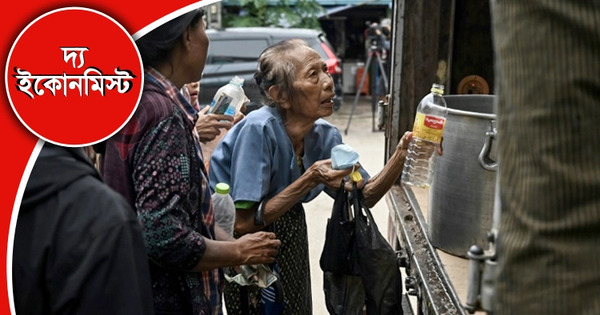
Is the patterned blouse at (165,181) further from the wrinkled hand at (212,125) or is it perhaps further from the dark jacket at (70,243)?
the wrinkled hand at (212,125)

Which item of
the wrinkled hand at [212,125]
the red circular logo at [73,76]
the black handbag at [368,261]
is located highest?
the red circular logo at [73,76]

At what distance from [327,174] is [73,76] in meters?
1.30

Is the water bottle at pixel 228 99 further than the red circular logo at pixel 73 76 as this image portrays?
Yes

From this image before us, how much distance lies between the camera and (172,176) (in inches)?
76.5

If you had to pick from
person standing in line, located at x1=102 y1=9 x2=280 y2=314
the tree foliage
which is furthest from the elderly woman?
the tree foliage

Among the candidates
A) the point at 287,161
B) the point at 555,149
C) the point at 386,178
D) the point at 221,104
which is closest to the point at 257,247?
the point at 287,161

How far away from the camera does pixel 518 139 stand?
45.0 inches

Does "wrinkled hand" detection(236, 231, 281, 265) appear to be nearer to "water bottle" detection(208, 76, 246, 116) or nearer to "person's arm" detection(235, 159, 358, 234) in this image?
"person's arm" detection(235, 159, 358, 234)

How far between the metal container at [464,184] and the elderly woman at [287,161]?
39 centimetres

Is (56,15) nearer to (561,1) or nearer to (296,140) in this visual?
(561,1)

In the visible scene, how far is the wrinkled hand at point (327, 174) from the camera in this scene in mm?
2719

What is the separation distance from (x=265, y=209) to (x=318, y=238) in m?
3.79

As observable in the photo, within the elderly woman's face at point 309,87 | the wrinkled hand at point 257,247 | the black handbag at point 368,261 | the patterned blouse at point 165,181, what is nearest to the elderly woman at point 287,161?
the elderly woman's face at point 309,87

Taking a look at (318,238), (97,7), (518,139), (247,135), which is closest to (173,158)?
(97,7)
